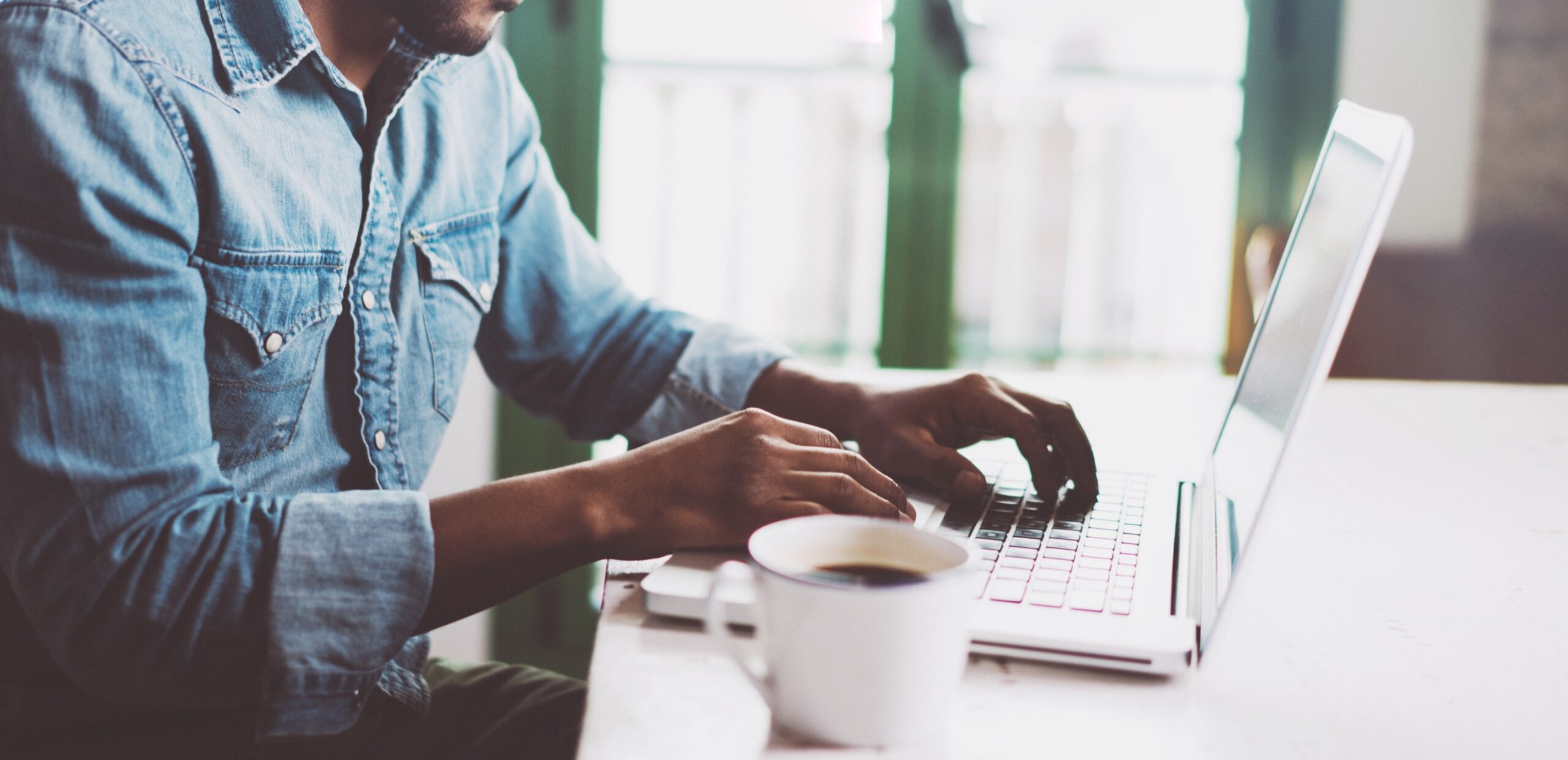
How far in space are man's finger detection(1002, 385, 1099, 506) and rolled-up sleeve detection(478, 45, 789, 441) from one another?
0.27 metres

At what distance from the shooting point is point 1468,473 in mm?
998

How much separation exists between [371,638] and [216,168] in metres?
0.29

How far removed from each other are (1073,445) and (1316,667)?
0.90 feet

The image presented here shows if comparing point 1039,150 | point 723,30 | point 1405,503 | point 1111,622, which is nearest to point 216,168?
point 1111,622

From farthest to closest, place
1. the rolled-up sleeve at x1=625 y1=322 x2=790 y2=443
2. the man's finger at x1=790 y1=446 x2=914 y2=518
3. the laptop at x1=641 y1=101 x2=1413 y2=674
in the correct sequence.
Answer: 1. the rolled-up sleeve at x1=625 y1=322 x2=790 y2=443
2. the man's finger at x1=790 y1=446 x2=914 y2=518
3. the laptop at x1=641 y1=101 x2=1413 y2=674

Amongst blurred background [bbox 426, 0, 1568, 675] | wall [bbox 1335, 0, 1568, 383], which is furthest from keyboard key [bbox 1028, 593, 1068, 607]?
wall [bbox 1335, 0, 1568, 383]

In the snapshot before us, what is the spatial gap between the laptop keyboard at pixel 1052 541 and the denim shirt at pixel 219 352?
306mm

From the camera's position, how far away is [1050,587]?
0.64m

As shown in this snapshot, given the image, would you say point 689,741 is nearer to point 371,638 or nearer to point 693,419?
point 371,638

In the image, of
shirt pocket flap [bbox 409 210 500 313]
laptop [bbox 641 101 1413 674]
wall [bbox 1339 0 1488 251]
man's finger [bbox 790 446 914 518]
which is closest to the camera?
laptop [bbox 641 101 1413 674]

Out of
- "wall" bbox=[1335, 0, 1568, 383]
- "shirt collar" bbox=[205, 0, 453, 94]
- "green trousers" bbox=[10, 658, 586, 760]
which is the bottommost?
"green trousers" bbox=[10, 658, 586, 760]

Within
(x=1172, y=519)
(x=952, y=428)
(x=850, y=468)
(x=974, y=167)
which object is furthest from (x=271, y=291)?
(x=974, y=167)

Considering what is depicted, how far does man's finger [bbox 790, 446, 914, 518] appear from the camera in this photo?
2.22 feet

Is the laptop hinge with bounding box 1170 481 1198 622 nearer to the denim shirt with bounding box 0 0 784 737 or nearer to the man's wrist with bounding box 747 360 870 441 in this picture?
the man's wrist with bounding box 747 360 870 441
